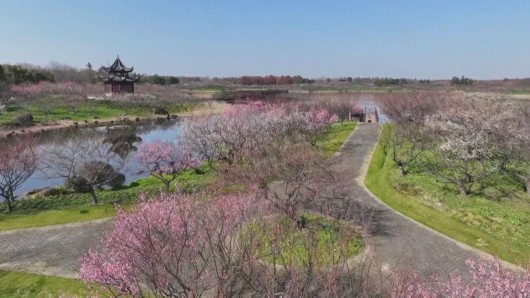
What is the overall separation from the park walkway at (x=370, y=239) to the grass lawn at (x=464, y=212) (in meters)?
1.46

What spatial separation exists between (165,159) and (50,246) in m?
13.4

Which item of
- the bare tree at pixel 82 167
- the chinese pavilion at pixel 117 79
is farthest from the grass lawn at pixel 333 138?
the chinese pavilion at pixel 117 79

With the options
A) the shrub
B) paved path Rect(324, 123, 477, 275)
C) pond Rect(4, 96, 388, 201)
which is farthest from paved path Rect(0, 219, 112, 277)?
the shrub

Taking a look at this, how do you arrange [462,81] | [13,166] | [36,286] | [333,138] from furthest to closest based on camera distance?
[462,81] → [333,138] → [13,166] → [36,286]

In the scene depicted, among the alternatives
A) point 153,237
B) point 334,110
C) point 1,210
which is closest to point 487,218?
point 153,237

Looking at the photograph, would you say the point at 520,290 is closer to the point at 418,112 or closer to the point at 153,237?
the point at 153,237

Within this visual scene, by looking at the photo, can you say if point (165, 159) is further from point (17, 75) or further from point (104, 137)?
point (17, 75)

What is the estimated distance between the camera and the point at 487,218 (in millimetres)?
23141

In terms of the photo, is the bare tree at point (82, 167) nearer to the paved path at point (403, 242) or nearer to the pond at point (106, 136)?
the pond at point (106, 136)

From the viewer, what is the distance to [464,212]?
78.8ft

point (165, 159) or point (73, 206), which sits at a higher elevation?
point (165, 159)

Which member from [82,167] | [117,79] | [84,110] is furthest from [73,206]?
[117,79]

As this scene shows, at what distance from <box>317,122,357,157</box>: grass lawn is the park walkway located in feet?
50.6

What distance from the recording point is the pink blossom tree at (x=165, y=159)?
105 feet
